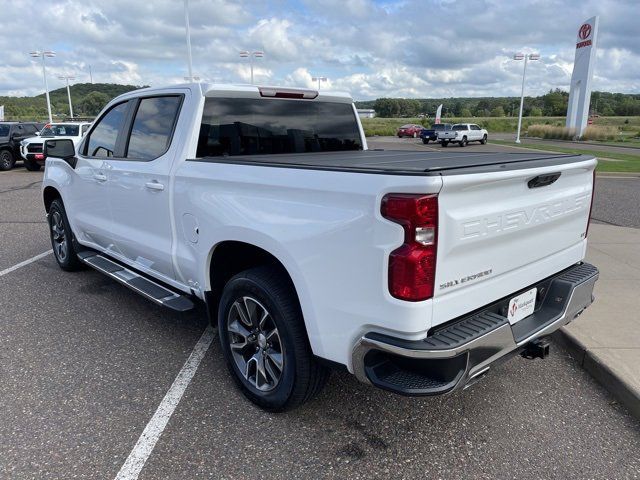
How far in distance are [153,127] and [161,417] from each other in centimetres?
217

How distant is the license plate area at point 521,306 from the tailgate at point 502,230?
0.21 feet

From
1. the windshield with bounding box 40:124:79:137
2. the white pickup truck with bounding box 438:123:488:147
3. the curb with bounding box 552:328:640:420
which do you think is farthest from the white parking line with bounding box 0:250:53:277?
the white pickup truck with bounding box 438:123:488:147

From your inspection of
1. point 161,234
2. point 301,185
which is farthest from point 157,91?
point 301,185

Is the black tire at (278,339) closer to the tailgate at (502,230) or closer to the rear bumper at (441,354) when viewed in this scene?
the rear bumper at (441,354)

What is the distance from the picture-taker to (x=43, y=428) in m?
2.91

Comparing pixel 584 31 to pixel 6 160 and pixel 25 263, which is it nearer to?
pixel 6 160

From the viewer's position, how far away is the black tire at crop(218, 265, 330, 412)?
8.93ft

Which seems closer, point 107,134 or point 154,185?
point 154,185

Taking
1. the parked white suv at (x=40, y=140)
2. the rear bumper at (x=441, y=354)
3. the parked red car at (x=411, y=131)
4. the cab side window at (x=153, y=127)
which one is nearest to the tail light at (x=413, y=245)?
the rear bumper at (x=441, y=354)

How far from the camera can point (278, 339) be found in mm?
2924

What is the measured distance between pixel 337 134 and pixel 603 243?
4.40 m

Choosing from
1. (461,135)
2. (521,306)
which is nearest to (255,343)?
(521,306)

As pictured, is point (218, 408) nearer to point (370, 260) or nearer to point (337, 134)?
point (370, 260)

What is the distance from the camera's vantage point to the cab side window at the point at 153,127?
12.2 ft
